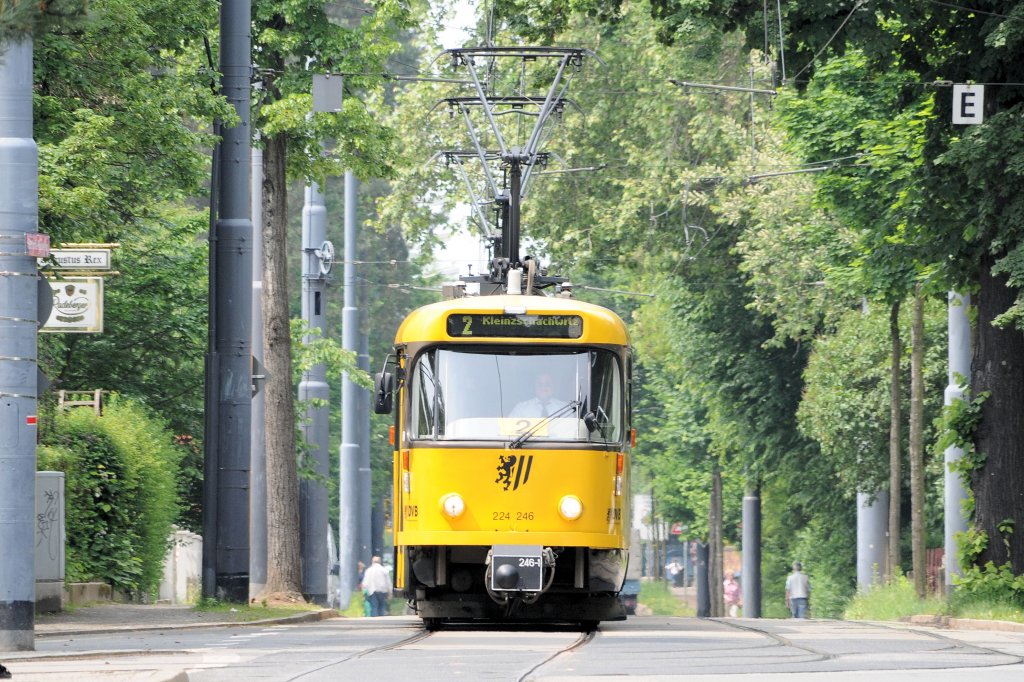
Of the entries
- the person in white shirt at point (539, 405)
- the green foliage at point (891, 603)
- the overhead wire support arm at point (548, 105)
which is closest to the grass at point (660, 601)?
the green foliage at point (891, 603)

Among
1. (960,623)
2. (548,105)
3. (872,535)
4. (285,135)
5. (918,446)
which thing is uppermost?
(285,135)

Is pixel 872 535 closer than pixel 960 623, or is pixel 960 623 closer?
pixel 960 623

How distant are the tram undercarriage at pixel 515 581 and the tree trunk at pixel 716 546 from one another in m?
36.7

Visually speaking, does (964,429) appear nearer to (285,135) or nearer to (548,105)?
(548,105)

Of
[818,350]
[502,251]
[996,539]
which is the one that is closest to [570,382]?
[996,539]

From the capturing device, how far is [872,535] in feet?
137

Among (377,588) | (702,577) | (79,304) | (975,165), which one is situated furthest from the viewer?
(702,577)

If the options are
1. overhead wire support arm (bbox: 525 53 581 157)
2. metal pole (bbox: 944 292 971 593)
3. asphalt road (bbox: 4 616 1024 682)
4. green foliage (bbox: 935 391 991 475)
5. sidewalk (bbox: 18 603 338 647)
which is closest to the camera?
asphalt road (bbox: 4 616 1024 682)

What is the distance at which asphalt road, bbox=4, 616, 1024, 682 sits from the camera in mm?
13148

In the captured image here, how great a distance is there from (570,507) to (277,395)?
10815 millimetres

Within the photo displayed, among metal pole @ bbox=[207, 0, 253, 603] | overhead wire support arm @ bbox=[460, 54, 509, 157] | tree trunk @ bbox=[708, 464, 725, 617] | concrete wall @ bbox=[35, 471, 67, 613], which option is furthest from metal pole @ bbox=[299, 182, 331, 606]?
tree trunk @ bbox=[708, 464, 725, 617]

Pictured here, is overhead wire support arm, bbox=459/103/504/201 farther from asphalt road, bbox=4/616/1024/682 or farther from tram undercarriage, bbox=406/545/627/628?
asphalt road, bbox=4/616/1024/682

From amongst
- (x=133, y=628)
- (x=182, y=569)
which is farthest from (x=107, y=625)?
(x=182, y=569)

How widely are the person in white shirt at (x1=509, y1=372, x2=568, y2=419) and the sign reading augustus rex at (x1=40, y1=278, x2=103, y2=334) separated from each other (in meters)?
4.84
